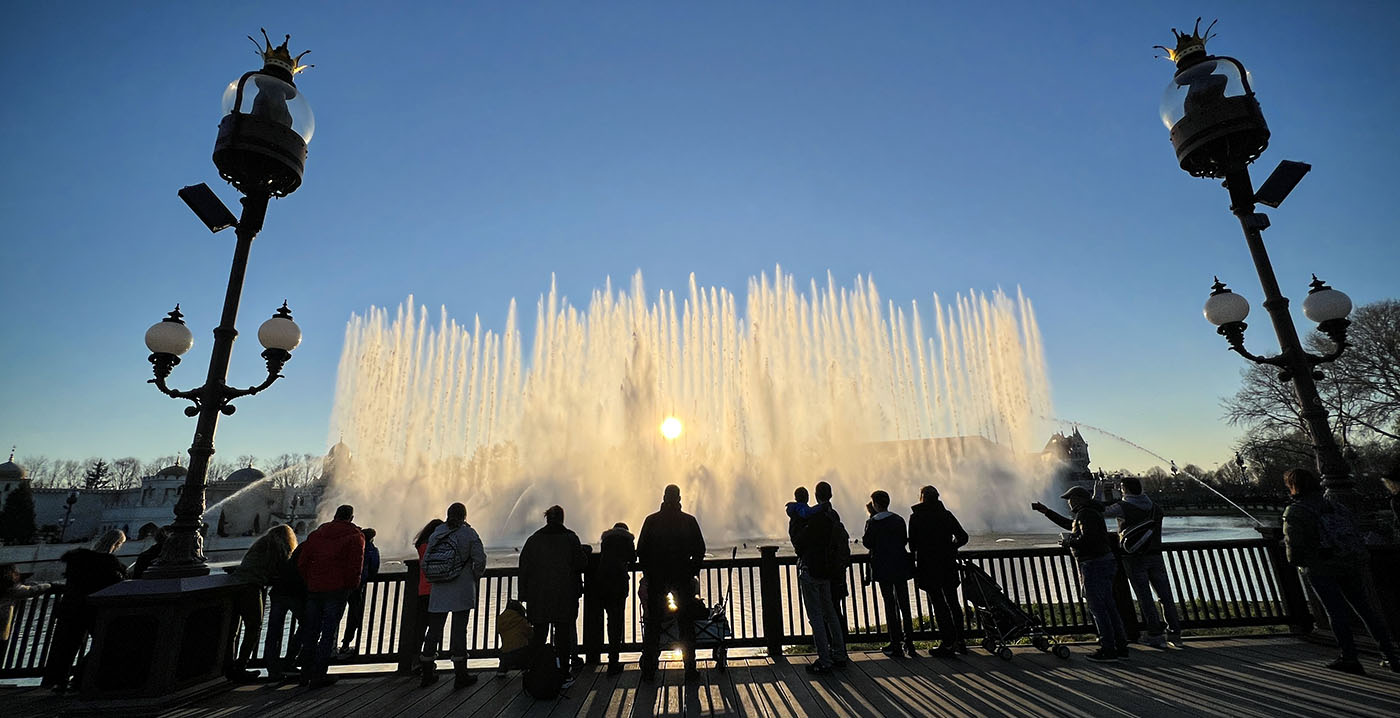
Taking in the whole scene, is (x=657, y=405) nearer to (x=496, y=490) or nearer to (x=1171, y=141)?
(x=496, y=490)

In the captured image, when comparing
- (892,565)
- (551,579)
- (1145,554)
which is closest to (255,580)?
(551,579)

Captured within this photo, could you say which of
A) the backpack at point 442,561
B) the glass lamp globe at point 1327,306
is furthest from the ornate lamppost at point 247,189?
the glass lamp globe at point 1327,306

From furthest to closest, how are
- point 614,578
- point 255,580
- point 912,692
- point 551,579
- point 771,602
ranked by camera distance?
point 771,602 < point 255,580 < point 614,578 < point 551,579 < point 912,692

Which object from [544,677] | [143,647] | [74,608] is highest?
[74,608]

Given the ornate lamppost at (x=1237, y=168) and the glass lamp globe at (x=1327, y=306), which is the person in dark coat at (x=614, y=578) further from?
the glass lamp globe at (x=1327, y=306)

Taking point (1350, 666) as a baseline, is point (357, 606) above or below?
above

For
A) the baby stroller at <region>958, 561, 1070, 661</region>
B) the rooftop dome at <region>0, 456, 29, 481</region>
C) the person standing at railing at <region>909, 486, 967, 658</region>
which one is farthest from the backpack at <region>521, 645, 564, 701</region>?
the rooftop dome at <region>0, 456, 29, 481</region>

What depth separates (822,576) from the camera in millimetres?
6953

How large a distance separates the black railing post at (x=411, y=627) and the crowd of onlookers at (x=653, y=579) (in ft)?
0.31

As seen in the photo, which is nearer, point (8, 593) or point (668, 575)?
point (8, 593)

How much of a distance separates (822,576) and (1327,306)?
7.76m

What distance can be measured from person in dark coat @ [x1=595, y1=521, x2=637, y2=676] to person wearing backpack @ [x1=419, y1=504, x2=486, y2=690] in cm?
140

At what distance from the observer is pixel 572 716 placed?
560cm

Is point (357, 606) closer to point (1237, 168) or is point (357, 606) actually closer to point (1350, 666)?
point (1350, 666)
